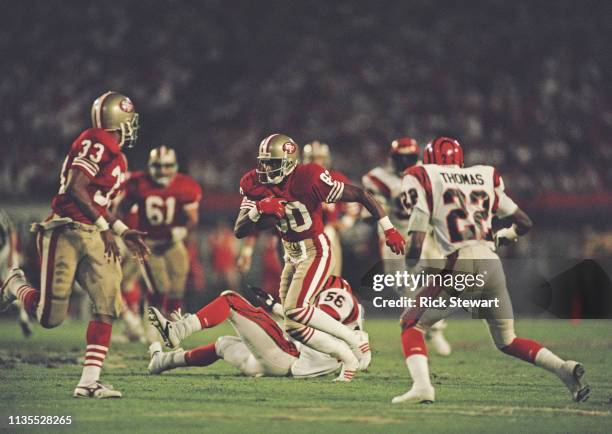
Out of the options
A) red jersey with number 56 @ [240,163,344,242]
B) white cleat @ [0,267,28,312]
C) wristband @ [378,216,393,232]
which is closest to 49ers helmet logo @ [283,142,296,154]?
red jersey with number 56 @ [240,163,344,242]

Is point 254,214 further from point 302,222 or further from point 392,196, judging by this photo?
point 392,196

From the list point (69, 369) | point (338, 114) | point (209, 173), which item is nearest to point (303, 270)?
point (69, 369)

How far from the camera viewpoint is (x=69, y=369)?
7031 mm

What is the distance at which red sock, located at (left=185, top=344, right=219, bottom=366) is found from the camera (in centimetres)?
630

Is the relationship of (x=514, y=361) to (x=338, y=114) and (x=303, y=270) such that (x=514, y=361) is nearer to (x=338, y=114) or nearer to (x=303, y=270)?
(x=303, y=270)

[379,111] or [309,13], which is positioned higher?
[309,13]

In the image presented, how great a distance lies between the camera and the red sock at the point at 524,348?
558cm

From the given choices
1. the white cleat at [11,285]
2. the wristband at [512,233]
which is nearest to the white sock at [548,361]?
the wristband at [512,233]

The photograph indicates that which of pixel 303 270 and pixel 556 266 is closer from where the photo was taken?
pixel 303 270

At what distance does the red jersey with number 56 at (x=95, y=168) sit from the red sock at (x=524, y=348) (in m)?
2.41

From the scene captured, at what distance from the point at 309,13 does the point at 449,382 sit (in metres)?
12.9

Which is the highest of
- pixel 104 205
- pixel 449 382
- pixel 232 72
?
pixel 232 72

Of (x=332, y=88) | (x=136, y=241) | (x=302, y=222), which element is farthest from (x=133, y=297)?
(x=332, y=88)

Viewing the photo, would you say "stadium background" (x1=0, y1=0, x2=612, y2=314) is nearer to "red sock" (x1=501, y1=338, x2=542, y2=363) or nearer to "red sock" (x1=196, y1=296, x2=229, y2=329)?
"red sock" (x1=196, y1=296, x2=229, y2=329)
